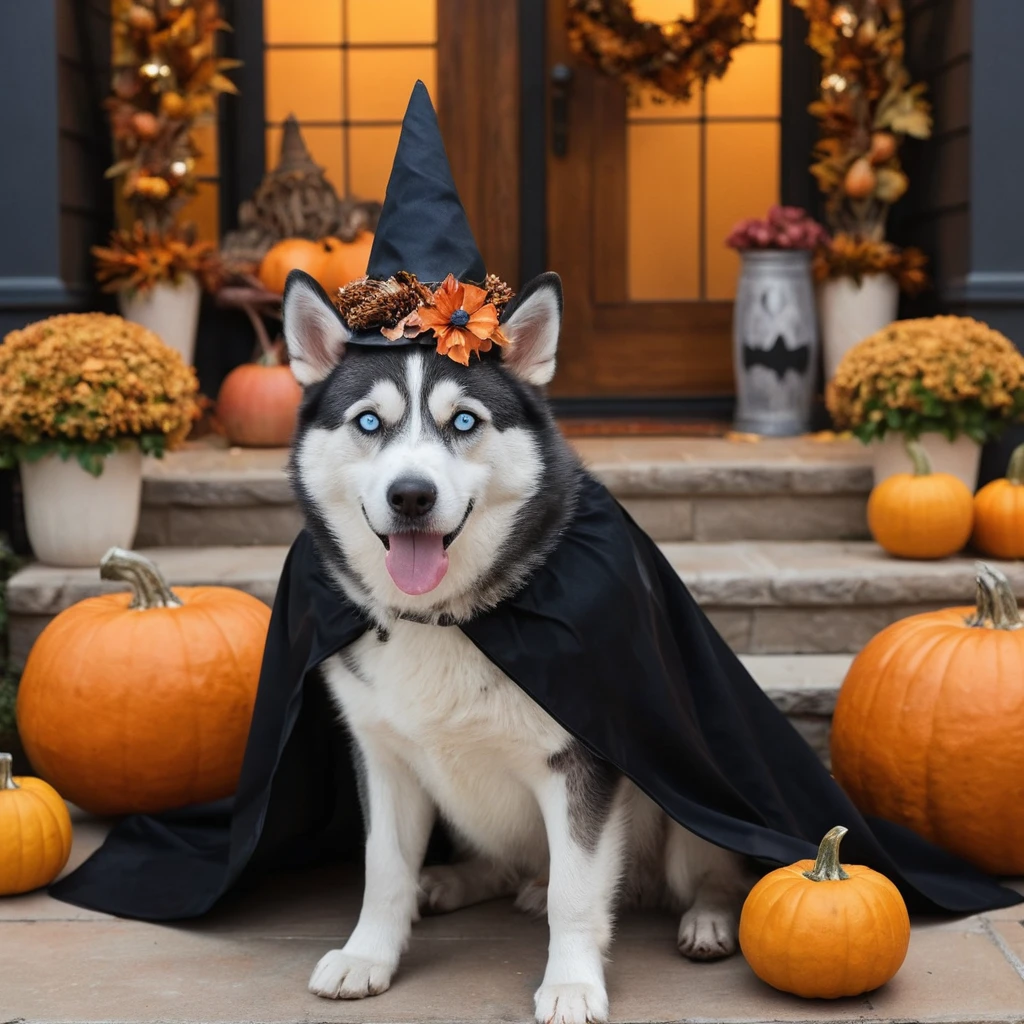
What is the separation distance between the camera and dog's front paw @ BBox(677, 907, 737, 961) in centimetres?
273

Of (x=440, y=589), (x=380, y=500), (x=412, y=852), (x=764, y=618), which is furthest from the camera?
(x=764, y=618)

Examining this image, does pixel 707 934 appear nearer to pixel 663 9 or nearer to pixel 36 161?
pixel 36 161

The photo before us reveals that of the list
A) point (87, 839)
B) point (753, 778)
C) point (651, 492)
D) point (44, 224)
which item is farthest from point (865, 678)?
point (44, 224)

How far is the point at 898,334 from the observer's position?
4.51m

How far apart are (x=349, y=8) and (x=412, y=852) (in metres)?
4.46

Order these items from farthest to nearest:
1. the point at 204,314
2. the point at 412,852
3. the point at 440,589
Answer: the point at 204,314 < the point at 412,852 < the point at 440,589

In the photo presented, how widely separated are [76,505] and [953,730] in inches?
100

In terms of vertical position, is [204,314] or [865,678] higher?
[204,314]

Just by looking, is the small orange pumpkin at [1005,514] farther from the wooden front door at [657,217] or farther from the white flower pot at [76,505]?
the white flower pot at [76,505]

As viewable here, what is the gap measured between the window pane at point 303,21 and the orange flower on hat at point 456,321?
413 cm

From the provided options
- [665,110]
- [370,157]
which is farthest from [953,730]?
[370,157]

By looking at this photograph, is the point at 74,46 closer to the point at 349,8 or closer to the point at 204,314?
the point at 204,314

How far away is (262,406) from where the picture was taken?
5305 millimetres

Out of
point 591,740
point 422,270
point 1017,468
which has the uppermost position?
point 422,270
